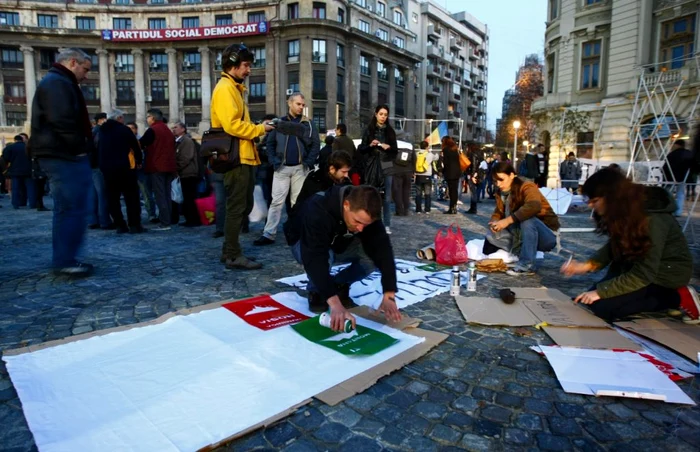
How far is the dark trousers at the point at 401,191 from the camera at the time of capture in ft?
31.2

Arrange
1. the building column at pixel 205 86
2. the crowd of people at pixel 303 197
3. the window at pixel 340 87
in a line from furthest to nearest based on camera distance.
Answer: the building column at pixel 205 86 < the window at pixel 340 87 < the crowd of people at pixel 303 197

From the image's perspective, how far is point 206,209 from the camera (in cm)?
796

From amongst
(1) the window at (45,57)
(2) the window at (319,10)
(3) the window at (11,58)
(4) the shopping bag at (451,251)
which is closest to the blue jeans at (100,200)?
(4) the shopping bag at (451,251)

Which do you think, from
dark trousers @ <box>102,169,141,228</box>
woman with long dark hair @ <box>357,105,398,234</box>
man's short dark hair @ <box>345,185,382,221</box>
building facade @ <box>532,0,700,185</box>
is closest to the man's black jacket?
man's short dark hair @ <box>345,185,382,221</box>

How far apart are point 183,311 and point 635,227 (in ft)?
10.8

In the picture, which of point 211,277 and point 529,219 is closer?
point 211,277

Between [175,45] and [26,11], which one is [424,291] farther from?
[26,11]

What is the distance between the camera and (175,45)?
140 feet

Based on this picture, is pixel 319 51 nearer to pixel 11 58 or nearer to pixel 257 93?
pixel 257 93

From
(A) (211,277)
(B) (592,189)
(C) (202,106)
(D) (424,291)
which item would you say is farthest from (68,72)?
(C) (202,106)

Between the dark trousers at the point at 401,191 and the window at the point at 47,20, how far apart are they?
5058 centimetres

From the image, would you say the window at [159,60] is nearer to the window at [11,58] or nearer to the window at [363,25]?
the window at [11,58]

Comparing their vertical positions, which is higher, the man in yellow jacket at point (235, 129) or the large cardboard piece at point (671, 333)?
the man in yellow jacket at point (235, 129)

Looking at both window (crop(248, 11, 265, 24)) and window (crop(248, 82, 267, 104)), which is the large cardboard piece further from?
window (crop(248, 11, 265, 24))
